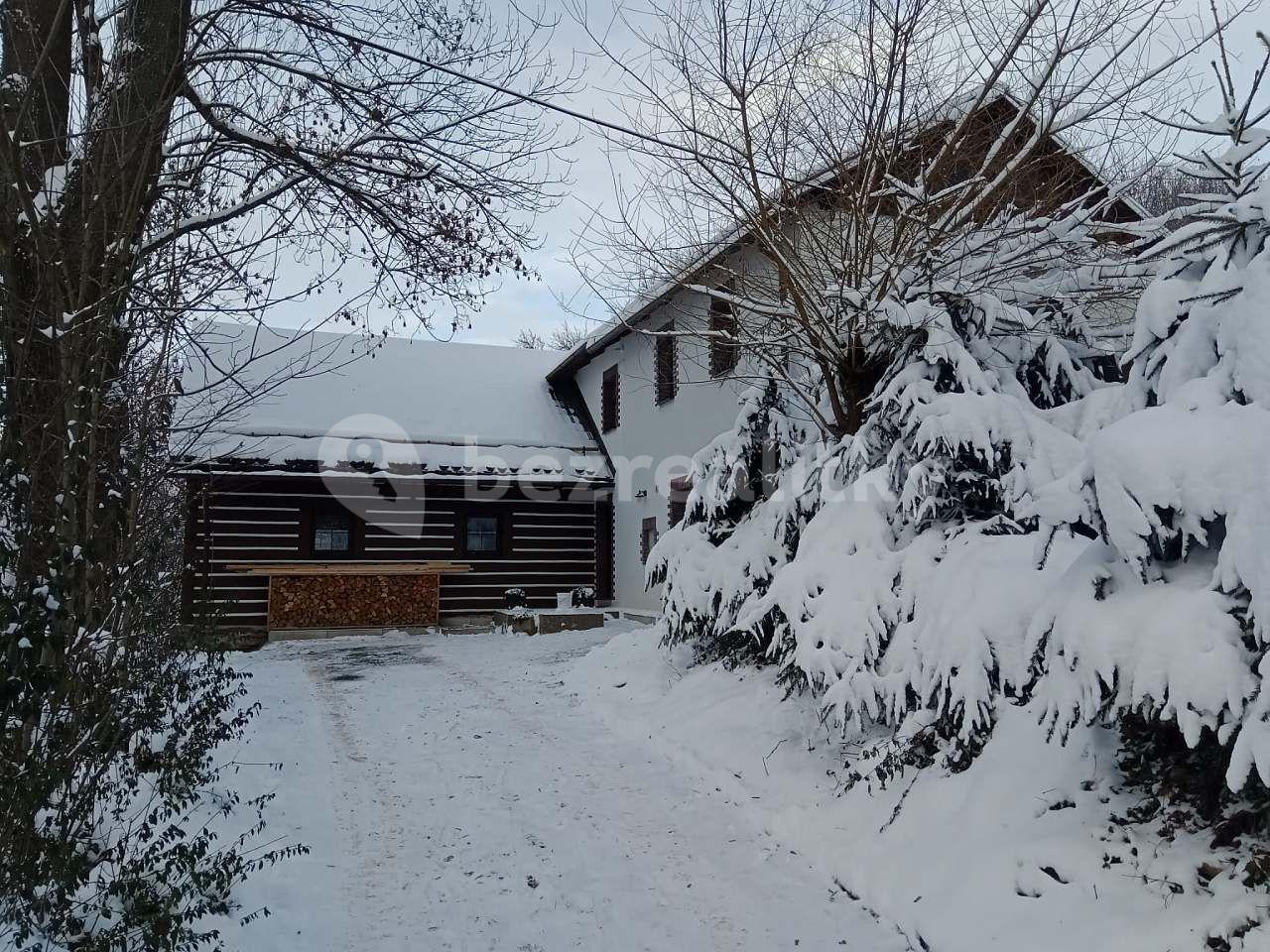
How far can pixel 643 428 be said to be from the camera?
16.8 m

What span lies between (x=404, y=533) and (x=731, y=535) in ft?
33.5

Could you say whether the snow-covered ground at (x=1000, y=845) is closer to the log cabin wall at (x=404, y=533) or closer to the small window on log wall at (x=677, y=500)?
the small window on log wall at (x=677, y=500)

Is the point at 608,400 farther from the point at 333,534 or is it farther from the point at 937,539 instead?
the point at 937,539

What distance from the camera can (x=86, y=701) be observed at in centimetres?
353

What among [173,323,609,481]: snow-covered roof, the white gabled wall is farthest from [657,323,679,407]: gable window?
[173,323,609,481]: snow-covered roof

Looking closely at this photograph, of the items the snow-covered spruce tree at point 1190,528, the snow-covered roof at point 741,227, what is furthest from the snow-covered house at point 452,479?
the snow-covered spruce tree at point 1190,528

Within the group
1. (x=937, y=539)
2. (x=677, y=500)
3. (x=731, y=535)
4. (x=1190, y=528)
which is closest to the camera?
(x=1190, y=528)

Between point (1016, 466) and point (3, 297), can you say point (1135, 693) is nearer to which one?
point (1016, 466)

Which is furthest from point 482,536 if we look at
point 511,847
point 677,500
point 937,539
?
point 937,539

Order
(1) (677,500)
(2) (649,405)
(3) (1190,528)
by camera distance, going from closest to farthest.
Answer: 1. (3) (1190,528)
2. (1) (677,500)
3. (2) (649,405)

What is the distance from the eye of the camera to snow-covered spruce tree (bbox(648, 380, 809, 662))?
7457mm

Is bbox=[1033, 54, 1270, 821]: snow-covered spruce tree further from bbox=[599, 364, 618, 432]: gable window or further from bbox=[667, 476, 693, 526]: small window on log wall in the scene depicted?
bbox=[599, 364, 618, 432]: gable window

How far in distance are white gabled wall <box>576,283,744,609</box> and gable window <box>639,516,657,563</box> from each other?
0.11 meters

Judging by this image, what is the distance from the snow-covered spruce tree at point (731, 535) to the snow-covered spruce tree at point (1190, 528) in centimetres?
343
